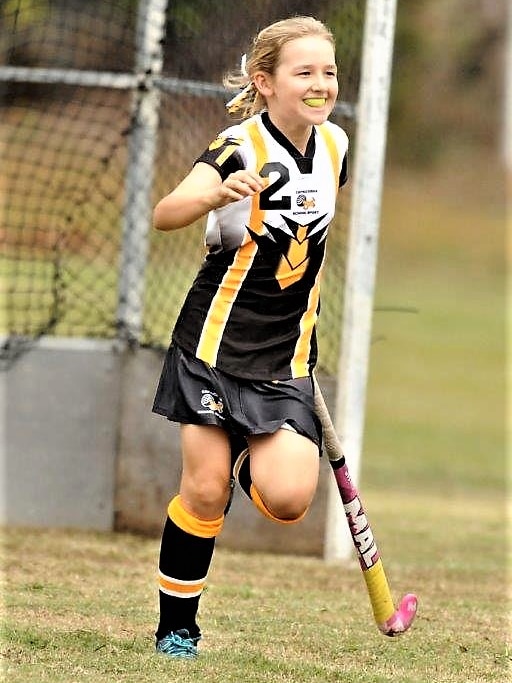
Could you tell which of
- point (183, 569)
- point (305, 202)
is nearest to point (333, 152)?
point (305, 202)

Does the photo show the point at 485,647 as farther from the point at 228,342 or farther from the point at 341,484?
the point at 228,342

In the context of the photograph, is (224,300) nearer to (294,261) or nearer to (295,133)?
(294,261)

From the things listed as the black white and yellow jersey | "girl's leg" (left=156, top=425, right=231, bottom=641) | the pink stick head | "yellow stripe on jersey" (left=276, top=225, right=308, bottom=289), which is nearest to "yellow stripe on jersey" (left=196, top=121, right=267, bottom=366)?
the black white and yellow jersey

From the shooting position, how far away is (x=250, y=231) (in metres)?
4.36

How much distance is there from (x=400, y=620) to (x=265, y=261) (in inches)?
51.4

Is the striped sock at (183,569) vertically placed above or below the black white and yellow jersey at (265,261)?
below

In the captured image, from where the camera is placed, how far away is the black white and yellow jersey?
4.34m

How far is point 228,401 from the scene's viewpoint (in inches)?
172

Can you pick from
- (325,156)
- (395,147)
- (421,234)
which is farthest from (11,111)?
(395,147)

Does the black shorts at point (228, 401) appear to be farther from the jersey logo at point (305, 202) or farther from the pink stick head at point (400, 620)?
the pink stick head at point (400, 620)

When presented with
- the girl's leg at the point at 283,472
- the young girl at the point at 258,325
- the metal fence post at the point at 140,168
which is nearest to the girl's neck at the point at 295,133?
the young girl at the point at 258,325

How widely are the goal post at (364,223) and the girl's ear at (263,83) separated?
201 cm

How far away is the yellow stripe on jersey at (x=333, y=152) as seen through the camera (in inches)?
177

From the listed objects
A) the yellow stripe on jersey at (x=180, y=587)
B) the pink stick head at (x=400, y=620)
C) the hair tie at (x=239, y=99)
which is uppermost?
the hair tie at (x=239, y=99)
